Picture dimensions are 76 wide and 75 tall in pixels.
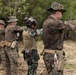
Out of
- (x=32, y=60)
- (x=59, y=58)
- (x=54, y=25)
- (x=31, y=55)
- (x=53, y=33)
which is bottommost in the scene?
(x=32, y=60)

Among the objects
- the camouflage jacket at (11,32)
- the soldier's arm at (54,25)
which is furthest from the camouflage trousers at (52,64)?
the camouflage jacket at (11,32)

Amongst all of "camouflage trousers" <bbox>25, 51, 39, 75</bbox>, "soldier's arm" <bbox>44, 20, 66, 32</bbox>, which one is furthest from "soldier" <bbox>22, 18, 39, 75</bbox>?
"soldier's arm" <bbox>44, 20, 66, 32</bbox>

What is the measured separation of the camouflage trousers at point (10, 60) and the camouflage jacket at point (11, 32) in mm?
341

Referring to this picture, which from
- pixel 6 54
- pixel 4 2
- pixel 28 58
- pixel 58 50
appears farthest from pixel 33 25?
pixel 4 2

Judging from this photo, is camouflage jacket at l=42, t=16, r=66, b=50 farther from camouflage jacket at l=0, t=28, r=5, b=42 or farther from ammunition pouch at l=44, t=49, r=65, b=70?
camouflage jacket at l=0, t=28, r=5, b=42

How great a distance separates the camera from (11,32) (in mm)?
10711

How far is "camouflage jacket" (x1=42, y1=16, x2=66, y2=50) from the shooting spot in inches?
296

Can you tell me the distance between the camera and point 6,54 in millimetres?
11109

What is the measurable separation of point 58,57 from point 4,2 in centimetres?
1020

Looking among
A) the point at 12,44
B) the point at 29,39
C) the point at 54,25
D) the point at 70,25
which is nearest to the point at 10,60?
the point at 12,44

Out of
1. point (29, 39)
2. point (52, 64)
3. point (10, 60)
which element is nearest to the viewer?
point (52, 64)

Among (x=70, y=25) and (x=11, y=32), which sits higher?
(x=70, y=25)

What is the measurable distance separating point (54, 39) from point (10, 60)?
3359 mm

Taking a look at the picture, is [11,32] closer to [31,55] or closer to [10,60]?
[10,60]
